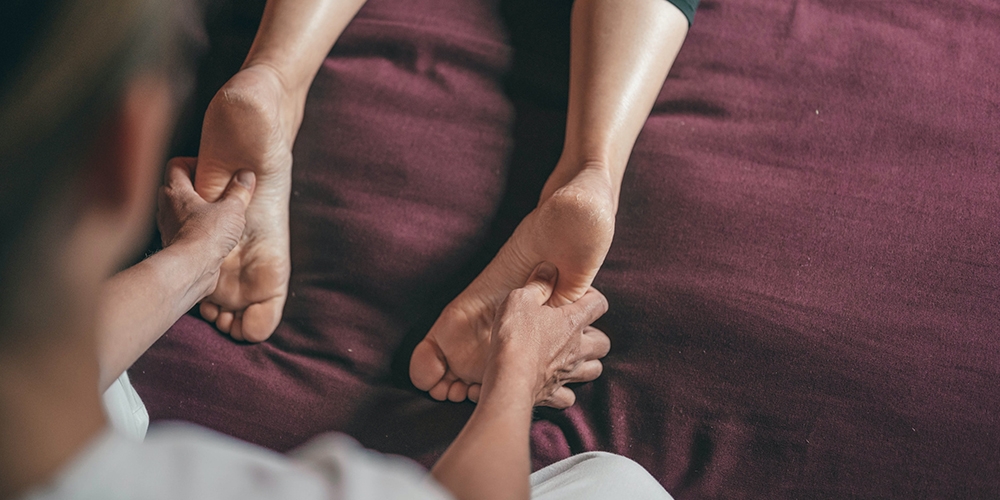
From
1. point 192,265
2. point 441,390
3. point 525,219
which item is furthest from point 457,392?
point 192,265

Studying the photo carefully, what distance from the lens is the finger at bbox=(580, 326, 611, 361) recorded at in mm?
772

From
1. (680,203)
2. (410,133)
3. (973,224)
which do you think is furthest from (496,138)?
(973,224)

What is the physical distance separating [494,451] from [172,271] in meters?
0.40

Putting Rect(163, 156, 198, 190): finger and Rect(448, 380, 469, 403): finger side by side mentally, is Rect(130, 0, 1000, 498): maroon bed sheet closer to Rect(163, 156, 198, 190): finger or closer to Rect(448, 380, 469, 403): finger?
Rect(448, 380, 469, 403): finger

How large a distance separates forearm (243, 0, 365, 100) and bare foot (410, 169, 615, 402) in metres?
0.37

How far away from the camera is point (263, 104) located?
2.45ft

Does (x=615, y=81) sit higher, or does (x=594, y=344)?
(x=615, y=81)

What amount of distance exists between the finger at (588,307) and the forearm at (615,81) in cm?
13

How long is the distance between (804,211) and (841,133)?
13 cm

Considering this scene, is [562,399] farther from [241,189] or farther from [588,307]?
[241,189]

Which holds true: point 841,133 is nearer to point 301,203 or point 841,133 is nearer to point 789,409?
point 789,409

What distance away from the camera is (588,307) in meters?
0.77

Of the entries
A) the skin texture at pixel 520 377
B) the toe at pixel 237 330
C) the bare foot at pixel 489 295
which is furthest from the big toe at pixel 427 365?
the toe at pixel 237 330

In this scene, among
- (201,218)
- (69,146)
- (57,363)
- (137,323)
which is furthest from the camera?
(201,218)
